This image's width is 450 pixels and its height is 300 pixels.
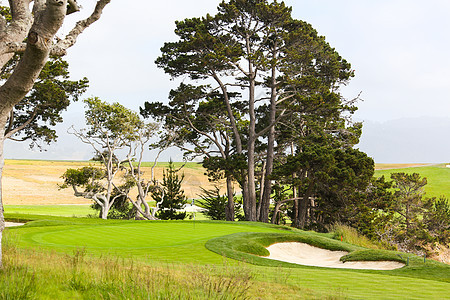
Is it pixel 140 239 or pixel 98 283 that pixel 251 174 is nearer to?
pixel 140 239

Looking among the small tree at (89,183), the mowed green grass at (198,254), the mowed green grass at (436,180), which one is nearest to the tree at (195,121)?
the small tree at (89,183)

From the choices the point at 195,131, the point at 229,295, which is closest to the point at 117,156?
the point at 195,131

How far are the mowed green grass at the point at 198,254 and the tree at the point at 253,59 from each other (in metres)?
9.01

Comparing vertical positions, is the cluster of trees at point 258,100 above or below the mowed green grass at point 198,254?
above

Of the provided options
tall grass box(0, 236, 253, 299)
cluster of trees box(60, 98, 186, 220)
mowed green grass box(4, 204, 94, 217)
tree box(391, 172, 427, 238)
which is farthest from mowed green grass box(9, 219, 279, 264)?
mowed green grass box(4, 204, 94, 217)

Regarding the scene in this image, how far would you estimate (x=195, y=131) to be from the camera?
93.6 feet

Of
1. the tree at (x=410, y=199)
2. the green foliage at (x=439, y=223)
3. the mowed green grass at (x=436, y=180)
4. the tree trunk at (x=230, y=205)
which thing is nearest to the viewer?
the green foliage at (x=439, y=223)

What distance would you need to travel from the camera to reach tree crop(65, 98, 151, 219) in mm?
25219

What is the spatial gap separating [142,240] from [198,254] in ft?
9.31

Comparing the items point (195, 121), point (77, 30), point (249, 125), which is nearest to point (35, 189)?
point (195, 121)

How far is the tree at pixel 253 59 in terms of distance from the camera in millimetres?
24172

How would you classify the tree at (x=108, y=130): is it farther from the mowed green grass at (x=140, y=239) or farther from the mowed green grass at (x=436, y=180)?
the mowed green grass at (x=436, y=180)

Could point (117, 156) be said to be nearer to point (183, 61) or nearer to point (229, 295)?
point (183, 61)

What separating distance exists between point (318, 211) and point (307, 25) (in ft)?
42.8
